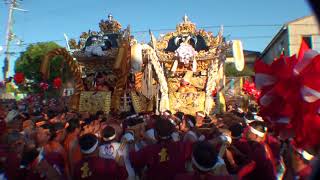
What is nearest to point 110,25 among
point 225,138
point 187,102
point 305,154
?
point 187,102

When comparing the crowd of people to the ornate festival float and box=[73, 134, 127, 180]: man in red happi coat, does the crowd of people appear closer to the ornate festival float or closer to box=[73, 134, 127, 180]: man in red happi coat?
box=[73, 134, 127, 180]: man in red happi coat

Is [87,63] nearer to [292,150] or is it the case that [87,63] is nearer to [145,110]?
[145,110]

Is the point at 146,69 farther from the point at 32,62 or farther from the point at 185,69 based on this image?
the point at 32,62

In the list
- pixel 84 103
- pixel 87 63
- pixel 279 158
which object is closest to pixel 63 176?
pixel 279 158

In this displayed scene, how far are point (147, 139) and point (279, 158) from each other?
181cm

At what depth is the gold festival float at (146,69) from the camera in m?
13.5

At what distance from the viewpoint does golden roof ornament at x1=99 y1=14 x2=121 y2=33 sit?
14.8 meters

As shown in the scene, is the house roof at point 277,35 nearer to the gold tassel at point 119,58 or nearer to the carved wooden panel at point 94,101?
the gold tassel at point 119,58

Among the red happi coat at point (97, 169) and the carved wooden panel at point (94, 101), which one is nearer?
the red happi coat at point (97, 169)

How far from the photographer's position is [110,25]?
14.8 m

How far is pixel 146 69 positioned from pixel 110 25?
2.21 metres

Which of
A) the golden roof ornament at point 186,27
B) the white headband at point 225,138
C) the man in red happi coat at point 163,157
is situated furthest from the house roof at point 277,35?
the man in red happi coat at point 163,157

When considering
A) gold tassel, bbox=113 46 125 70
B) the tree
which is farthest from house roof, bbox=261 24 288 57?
gold tassel, bbox=113 46 125 70

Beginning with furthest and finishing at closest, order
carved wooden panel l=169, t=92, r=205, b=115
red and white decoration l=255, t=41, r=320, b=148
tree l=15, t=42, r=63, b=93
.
→ tree l=15, t=42, r=63, b=93, carved wooden panel l=169, t=92, r=205, b=115, red and white decoration l=255, t=41, r=320, b=148
